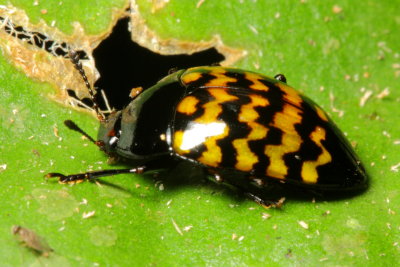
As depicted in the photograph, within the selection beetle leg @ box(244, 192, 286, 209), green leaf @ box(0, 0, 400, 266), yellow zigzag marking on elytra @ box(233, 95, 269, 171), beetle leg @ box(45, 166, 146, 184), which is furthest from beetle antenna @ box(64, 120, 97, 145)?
beetle leg @ box(244, 192, 286, 209)

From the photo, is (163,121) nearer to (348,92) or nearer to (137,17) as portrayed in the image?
(137,17)

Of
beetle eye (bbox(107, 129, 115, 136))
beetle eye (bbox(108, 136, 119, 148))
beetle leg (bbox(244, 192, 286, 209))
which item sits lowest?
beetle leg (bbox(244, 192, 286, 209))

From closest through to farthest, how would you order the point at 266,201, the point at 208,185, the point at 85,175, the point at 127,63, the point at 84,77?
the point at 85,175 → the point at 266,201 → the point at 208,185 → the point at 84,77 → the point at 127,63

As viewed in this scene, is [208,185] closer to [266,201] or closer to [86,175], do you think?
[266,201]

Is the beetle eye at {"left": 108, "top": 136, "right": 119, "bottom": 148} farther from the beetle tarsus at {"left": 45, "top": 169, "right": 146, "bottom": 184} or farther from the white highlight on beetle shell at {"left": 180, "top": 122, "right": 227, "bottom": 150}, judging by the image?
the white highlight on beetle shell at {"left": 180, "top": 122, "right": 227, "bottom": 150}

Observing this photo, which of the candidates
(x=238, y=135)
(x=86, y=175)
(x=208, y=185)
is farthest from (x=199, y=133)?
(x=86, y=175)

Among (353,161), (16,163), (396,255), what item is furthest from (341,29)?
(16,163)

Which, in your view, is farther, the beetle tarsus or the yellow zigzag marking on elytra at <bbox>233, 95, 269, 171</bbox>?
the yellow zigzag marking on elytra at <bbox>233, 95, 269, 171</bbox>
